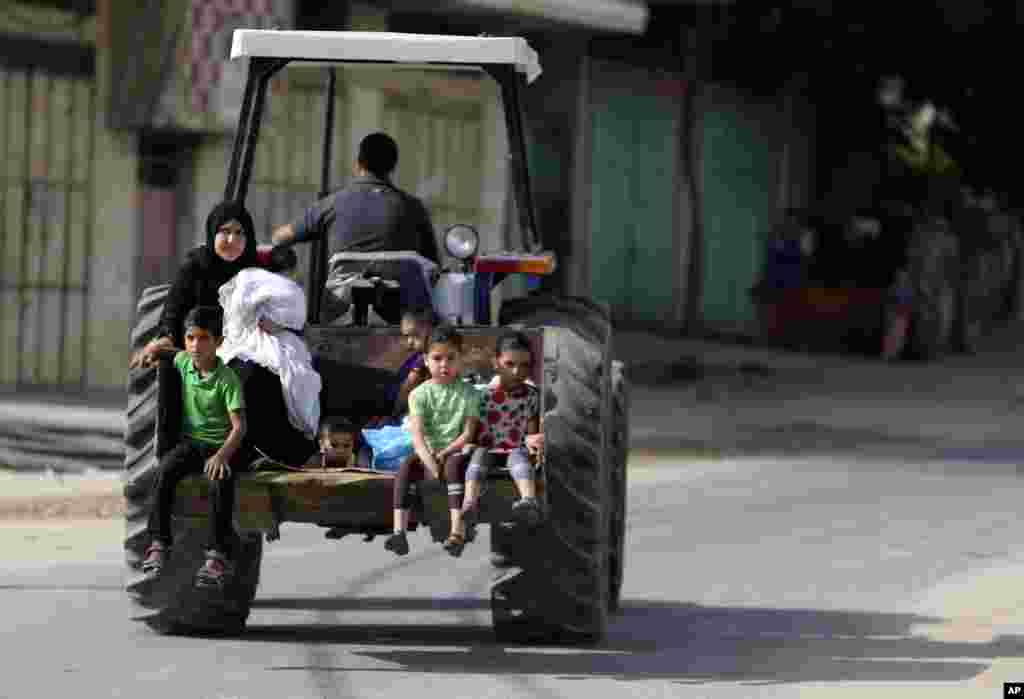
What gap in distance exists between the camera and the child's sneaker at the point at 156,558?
1019 centimetres

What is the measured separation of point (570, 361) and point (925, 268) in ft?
89.5

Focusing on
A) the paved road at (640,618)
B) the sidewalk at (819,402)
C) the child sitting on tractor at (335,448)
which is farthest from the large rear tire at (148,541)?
the sidewalk at (819,402)

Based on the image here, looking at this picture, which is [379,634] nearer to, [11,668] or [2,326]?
[11,668]

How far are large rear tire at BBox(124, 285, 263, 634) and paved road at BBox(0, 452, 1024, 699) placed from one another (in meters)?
0.14

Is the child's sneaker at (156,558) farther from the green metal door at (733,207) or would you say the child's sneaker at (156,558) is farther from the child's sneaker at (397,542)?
the green metal door at (733,207)

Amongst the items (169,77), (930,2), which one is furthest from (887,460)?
(930,2)

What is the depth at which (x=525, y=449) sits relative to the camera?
10.4 m

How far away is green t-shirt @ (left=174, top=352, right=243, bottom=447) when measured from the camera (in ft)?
33.9

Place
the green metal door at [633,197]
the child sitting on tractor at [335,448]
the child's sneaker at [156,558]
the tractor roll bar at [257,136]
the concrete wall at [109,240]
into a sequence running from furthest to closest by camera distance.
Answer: the green metal door at [633,197], the concrete wall at [109,240], the tractor roll bar at [257,136], the child sitting on tractor at [335,448], the child's sneaker at [156,558]

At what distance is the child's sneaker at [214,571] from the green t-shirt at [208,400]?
46cm

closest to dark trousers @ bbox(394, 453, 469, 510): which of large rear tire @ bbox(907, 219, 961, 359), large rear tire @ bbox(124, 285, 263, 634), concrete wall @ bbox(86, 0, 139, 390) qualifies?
large rear tire @ bbox(124, 285, 263, 634)

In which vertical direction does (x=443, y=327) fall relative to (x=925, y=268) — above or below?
above

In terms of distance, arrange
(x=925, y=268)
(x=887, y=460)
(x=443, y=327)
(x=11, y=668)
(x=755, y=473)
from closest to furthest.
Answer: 1. (x=11, y=668)
2. (x=443, y=327)
3. (x=755, y=473)
4. (x=887, y=460)
5. (x=925, y=268)

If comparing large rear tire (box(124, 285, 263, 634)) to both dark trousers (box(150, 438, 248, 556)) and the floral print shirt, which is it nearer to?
dark trousers (box(150, 438, 248, 556))
